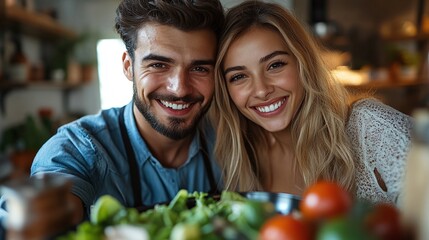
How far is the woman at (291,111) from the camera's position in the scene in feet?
4.23

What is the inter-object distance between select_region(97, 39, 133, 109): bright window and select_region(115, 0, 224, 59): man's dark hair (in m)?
3.42

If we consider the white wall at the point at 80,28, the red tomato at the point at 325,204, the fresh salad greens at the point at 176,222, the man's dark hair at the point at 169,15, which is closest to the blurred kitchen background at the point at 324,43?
the white wall at the point at 80,28

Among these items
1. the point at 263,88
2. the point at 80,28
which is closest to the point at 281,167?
the point at 263,88

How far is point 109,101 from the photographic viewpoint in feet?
15.8

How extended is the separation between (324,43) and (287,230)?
10.6ft

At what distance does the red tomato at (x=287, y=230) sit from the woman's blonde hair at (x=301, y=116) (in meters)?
0.82

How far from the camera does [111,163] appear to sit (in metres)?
1.28

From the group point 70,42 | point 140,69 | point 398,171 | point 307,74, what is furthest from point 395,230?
point 70,42

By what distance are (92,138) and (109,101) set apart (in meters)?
3.63

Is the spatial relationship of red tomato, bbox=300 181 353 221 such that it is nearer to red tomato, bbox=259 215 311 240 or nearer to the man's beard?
red tomato, bbox=259 215 311 240

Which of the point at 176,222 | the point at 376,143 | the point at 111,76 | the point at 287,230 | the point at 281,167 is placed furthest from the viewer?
the point at 111,76

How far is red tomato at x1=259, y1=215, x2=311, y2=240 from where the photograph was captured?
20.5 inches

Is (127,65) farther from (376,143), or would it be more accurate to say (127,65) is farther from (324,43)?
(324,43)

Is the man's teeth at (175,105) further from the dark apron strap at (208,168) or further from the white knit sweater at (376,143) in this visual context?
the white knit sweater at (376,143)
